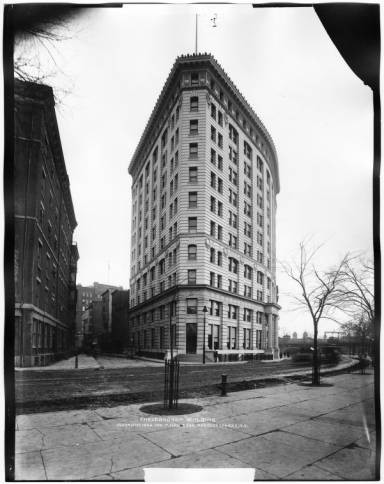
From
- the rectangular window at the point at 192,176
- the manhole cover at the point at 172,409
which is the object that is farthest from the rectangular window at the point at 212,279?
the manhole cover at the point at 172,409

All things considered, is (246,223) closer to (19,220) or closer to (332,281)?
(332,281)

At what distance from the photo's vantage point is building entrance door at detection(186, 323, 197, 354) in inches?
333

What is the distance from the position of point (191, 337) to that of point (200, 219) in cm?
271

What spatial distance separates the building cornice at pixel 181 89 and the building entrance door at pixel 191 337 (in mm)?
3622

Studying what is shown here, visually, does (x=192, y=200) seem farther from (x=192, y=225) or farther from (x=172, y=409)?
(x=172, y=409)

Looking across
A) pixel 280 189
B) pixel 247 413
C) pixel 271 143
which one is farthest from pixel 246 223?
pixel 247 413

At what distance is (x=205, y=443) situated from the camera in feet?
18.9

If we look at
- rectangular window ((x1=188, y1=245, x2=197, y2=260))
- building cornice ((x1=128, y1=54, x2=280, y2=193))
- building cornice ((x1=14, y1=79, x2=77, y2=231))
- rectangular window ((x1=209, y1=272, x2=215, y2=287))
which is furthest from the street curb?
building cornice ((x1=128, y1=54, x2=280, y2=193))

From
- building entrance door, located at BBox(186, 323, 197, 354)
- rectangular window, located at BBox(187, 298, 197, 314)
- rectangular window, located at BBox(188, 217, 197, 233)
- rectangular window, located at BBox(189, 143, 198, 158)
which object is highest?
rectangular window, located at BBox(189, 143, 198, 158)

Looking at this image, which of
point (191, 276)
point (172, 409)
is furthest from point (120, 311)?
point (172, 409)

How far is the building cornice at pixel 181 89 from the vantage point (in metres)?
6.77

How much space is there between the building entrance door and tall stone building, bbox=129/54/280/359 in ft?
0.08

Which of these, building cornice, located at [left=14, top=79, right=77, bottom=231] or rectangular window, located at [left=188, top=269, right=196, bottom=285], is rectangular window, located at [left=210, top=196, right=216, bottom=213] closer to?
rectangular window, located at [left=188, top=269, right=196, bottom=285]

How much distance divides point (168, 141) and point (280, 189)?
2.78 m
